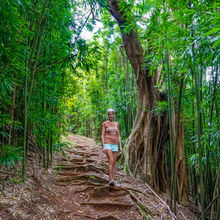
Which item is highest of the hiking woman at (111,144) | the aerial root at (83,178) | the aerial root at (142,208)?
the hiking woman at (111,144)

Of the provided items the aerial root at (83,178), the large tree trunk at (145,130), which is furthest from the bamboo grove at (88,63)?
the aerial root at (83,178)

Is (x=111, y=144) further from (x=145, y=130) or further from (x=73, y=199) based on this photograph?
(x=145, y=130)

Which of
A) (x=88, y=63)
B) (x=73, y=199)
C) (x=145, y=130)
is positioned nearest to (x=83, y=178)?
(x=73, y=199)

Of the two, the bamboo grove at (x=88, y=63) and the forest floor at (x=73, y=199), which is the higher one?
the bamboo grove at (x=88, y=63)

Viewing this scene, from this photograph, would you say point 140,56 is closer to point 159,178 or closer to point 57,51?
point 57,51

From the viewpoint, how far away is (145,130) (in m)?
4.57

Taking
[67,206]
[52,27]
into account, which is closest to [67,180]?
[67,206]

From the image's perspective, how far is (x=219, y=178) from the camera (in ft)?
7.92

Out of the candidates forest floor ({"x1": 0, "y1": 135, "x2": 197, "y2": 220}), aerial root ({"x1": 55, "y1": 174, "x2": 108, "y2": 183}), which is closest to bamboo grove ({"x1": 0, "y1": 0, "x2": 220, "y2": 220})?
forest floor ({"x1": 0, "y1": 135, "x2": 197, "y2": 220})

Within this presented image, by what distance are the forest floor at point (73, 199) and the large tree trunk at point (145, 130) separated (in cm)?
73

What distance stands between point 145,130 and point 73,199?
95.5 inches

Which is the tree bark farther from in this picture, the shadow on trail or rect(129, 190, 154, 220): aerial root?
rect(129, 190, 154, 220): aerial root

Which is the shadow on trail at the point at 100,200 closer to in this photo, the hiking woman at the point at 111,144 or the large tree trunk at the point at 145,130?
the hiking woman at the point at 111,144

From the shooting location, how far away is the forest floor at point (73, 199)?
79.7 inches
